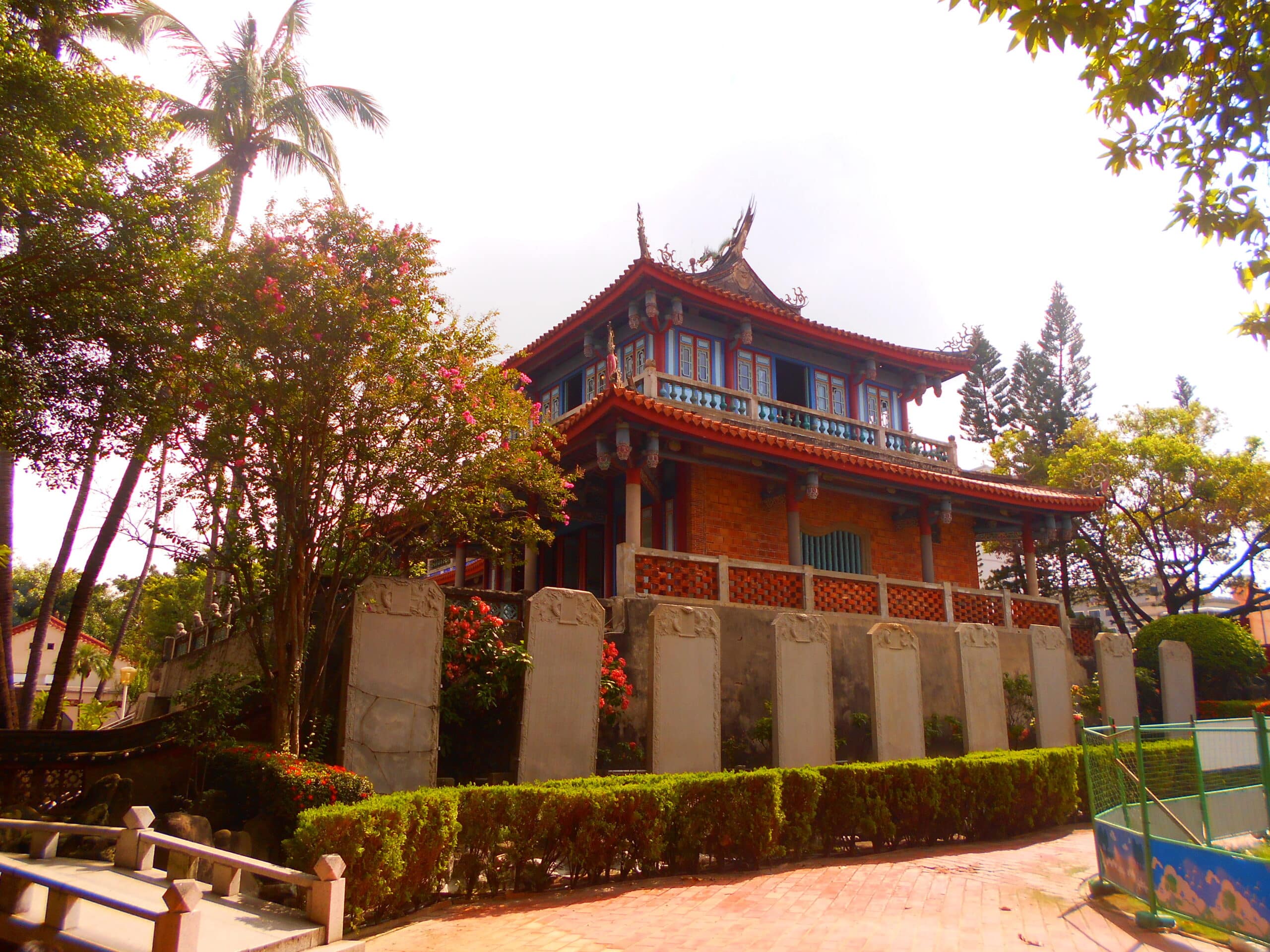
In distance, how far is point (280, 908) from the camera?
5738mm

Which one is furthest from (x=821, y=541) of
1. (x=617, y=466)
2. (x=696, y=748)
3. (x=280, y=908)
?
(x=280, y=908)

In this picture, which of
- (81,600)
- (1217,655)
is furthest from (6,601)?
(1217,655)

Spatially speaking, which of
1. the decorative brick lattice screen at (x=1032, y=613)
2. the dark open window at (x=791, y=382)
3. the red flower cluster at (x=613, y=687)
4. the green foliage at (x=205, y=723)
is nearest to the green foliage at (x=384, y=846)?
the green foliage at (x=205, y=723)

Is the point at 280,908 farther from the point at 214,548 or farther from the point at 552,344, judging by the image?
the point at 552,344

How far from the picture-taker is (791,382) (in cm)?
1862

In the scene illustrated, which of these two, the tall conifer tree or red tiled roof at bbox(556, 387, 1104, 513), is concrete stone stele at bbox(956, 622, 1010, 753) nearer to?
red tiled roof at bbox(556, 387, 1104, 513)

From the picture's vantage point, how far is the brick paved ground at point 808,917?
17.8 ft

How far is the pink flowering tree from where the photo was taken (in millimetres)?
8109

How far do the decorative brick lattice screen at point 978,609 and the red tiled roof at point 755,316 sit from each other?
602 centimetres

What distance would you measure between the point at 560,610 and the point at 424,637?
4.86 ft

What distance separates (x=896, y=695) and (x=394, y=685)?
244 inches

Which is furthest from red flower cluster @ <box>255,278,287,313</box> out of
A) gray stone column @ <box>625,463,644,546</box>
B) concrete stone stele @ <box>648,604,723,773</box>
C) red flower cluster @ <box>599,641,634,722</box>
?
gray stone column @ <box>625,463,644,546</box>

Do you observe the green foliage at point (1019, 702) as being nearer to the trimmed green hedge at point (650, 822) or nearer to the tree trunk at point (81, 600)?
the trimmed green hedge at point (650, 822)

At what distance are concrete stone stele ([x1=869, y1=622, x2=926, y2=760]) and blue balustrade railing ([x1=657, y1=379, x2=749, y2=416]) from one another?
6.15 m
